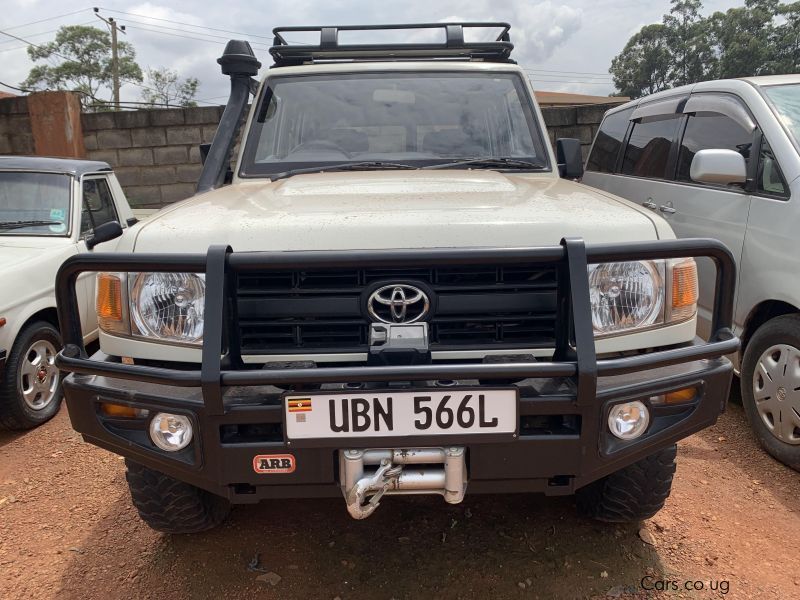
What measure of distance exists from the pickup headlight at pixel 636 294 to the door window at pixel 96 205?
12.6 feet

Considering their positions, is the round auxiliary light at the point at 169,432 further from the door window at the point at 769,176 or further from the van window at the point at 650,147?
the van window at the point at 650,147

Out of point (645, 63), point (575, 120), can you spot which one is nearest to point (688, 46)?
point (645, 63)

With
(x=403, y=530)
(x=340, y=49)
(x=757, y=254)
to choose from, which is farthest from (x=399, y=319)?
(x=340, y=49)

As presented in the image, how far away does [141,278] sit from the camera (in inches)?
75.8

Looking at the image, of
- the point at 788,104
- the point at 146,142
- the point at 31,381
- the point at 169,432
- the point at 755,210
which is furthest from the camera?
the point at 146,142

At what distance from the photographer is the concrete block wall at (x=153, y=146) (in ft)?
26.8

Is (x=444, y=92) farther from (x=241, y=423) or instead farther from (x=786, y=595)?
(x=786, y=595)

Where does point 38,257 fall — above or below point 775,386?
above

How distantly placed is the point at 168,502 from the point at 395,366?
118cm

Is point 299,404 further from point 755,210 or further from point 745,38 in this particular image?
point 745,38

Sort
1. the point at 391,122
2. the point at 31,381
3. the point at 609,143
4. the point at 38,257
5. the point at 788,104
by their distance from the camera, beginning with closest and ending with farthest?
the point at 391,122, the point at 788,104, the point at 31,381, the point at 38,257, the point at 609,143

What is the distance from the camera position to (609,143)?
561 centimetres

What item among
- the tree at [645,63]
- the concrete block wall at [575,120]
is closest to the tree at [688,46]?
the tree at [645,63]

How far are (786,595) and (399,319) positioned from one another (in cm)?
174
